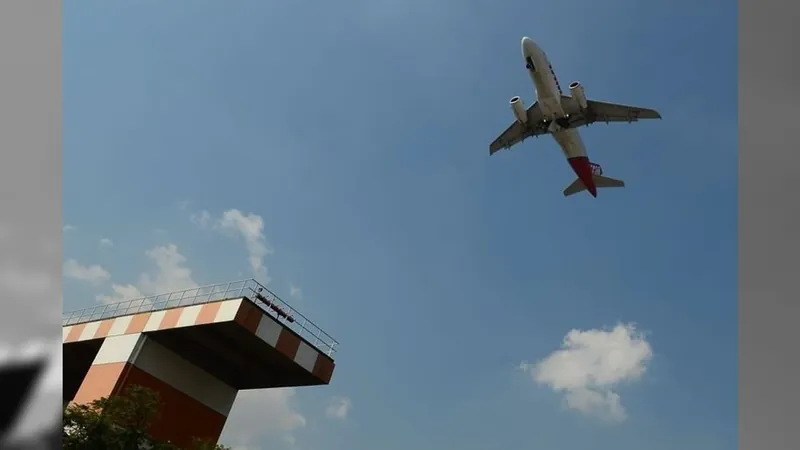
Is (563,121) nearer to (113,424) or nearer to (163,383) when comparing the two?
(163,383)

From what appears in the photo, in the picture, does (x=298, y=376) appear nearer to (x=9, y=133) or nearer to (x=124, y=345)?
(x=124, y=345)

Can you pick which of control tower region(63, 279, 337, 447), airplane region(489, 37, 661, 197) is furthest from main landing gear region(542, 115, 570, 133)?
control tower region(63, 279, 337, 447)

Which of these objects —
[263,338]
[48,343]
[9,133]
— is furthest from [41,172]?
[263,338]

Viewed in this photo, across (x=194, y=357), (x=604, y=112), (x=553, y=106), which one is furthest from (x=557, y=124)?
(x=194, y=357)

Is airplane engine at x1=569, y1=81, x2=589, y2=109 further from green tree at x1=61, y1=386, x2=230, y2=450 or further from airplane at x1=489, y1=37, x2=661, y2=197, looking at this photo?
green tree at x1=61, y1=386, x2=230, y2=450

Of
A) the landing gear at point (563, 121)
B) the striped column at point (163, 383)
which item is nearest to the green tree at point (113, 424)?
the striped column at point (163, 383)

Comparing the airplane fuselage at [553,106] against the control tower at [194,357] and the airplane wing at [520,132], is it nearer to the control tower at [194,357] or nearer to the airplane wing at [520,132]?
the airplane wing at [520,132]
